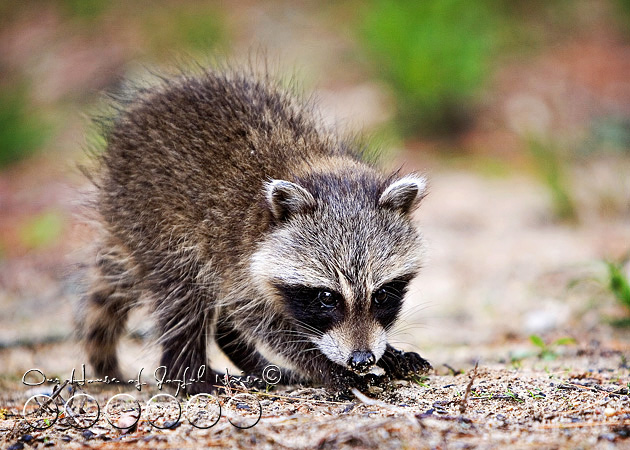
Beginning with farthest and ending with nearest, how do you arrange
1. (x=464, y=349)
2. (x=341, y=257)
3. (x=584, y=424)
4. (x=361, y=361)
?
1. (x=464, y=349)
2. (x=341, y=257)
3. (x=361, y=361)
4. (x=584, y=424)

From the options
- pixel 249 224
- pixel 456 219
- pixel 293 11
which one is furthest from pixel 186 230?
pixel 293 11

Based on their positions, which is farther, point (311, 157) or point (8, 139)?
point (8, 139)

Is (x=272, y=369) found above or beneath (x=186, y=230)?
beneath

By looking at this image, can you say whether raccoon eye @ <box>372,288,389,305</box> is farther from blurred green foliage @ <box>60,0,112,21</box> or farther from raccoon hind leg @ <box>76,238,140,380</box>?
blurred green foliage @ <box>60,0,112,21</box>

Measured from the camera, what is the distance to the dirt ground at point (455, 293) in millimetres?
3680

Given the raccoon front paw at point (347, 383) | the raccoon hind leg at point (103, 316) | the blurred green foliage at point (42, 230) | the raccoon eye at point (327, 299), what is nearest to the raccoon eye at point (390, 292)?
the raccoon eye at point (327, 299)

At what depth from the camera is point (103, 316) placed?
233 inches

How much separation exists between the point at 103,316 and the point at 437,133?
Result: 9.40 metres

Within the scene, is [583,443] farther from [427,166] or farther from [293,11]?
[293,11]

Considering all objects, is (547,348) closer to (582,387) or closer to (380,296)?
(582,387)

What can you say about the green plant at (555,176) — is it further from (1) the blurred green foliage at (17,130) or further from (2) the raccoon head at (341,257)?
(1) the blurred green foliage at (17,130)

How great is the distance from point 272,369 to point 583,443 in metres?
2.29

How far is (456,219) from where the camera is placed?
10266 millimetres

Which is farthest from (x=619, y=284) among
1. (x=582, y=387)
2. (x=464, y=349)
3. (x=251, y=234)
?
(x=251, y=234)
